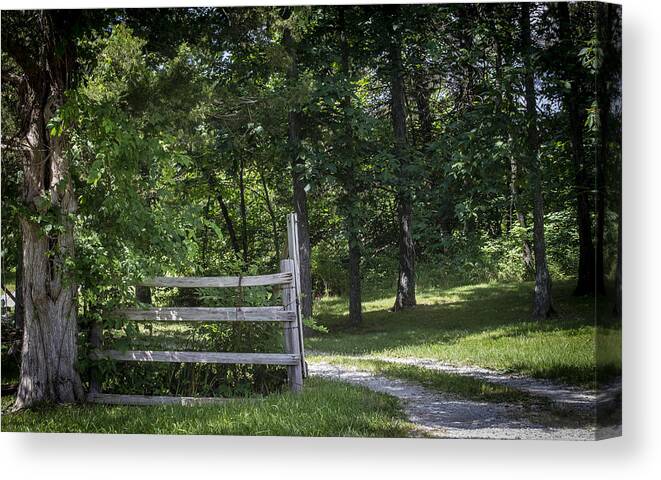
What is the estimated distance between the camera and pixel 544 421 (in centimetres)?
536

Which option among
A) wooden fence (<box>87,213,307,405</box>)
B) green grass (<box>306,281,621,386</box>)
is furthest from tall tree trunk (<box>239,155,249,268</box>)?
green grass (<box>306,281,621,386</box>)

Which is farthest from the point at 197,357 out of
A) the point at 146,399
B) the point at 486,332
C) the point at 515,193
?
the point at 515,193

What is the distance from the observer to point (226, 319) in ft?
19.6

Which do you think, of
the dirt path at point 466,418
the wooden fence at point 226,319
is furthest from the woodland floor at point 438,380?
the wooden fence at point 226,319

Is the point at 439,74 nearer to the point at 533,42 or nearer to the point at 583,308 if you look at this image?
the point at 533,42

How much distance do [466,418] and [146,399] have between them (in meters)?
2.34

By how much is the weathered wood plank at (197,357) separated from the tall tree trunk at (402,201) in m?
0.91

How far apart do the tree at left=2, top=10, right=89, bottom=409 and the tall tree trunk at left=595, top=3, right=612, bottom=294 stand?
12.3 feet

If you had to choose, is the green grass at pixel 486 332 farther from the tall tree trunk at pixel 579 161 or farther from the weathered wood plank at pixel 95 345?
the weathered wood plank at pixel 95 345

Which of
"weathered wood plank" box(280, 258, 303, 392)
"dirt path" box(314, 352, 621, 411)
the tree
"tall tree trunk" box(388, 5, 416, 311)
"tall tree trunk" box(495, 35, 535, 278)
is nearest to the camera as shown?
"dirt path" box(314, 352, 621, 411)

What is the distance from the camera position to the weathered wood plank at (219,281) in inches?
231

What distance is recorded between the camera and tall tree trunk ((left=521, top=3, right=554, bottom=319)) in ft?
18.0

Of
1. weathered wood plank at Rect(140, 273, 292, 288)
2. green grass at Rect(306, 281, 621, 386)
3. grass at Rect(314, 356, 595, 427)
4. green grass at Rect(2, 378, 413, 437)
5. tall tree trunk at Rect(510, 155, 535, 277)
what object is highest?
tall tree trunk at Rect(510, 155, 535, 277)

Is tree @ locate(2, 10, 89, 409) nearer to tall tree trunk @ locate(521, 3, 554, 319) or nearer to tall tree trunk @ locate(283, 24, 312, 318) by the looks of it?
tall tree trunk @ locate(283, 24, 312, 318)
